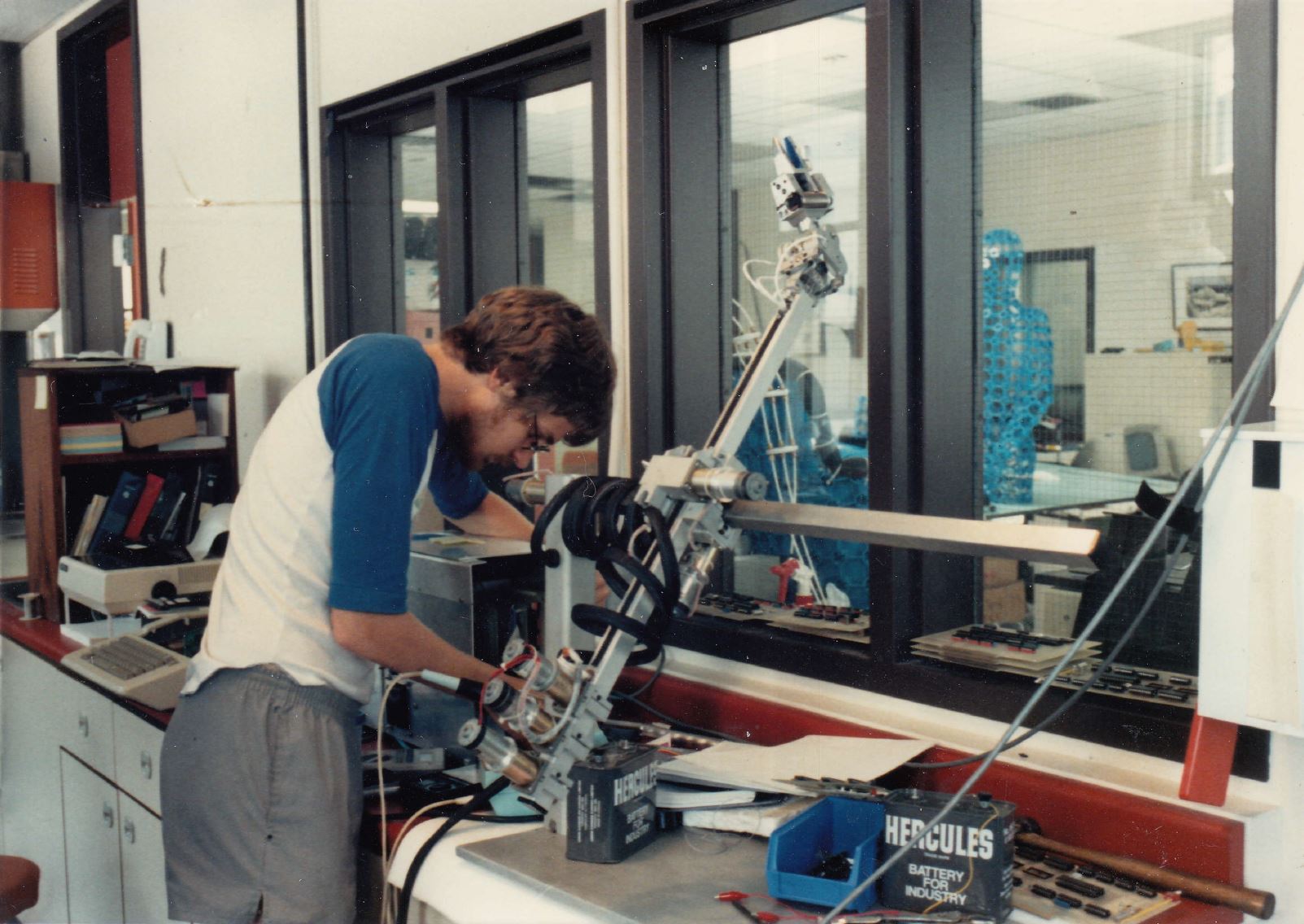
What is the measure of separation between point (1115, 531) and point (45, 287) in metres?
4.19

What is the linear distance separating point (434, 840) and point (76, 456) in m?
2.17

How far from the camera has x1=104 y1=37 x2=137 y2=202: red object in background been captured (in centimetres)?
415

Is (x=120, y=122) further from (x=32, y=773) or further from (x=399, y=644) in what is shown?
(x=399, y=644)

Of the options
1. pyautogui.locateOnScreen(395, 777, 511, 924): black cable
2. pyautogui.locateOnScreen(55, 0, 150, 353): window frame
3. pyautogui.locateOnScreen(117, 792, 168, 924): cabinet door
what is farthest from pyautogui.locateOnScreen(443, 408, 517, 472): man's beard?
pyautogui.locateOnScreen(55, 0, 150, 353): window frame

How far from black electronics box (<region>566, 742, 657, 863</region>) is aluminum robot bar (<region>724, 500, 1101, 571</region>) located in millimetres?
363

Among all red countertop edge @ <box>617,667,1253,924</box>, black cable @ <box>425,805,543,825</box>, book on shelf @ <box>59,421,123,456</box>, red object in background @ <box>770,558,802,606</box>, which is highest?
book on shelf @ <box>59,421,123,456</box>

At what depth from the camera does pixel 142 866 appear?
2492mm

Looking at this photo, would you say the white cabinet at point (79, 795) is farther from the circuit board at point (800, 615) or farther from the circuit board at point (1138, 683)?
the circuit board at point (1138, 683)

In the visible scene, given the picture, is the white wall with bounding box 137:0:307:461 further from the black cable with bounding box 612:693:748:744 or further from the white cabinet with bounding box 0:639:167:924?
the black cable with bounding box 612:693:748:744

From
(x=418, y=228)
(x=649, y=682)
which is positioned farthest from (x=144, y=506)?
(x=649, y=682)

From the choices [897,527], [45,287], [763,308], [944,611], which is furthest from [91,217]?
[897,527]

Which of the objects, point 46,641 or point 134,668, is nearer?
point 134,668

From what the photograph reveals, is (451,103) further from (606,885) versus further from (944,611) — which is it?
(606,885)

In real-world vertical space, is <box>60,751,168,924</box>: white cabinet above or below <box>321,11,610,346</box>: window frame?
below
